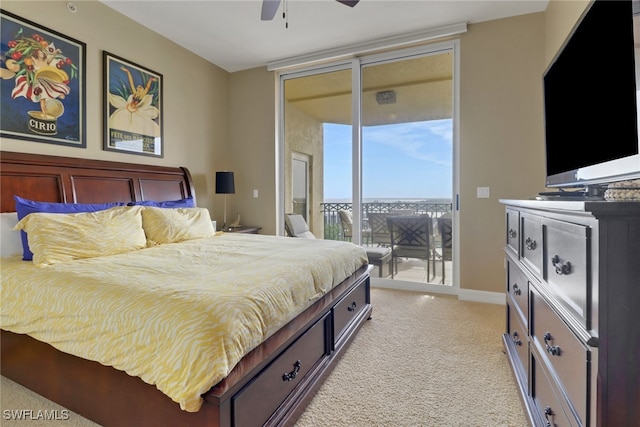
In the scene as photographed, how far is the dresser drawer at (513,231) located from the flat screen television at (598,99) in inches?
11.3

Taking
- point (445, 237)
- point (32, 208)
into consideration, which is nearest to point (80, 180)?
point (32, 208)

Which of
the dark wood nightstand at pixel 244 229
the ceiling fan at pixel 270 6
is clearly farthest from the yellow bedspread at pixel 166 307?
the dark wood nightstand at pixel 244 229

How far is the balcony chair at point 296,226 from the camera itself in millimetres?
4316

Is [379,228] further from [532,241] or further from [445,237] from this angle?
[532,241]

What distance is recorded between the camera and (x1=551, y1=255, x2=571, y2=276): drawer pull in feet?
3.10

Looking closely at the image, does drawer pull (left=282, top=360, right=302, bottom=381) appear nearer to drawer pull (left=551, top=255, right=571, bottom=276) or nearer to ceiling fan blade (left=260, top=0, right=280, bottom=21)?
drawer pull (left=551, top=255, right=571, bottom=276)

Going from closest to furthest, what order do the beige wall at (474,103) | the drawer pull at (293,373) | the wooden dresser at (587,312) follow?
the wooden dresser at (587,312)
the drawer pull at (293,373)
the beige wall at (474,103)

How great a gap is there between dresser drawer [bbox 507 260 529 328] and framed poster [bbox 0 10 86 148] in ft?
11.6

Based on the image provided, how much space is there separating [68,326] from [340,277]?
148cm

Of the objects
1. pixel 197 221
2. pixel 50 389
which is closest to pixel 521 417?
pixel 50 389

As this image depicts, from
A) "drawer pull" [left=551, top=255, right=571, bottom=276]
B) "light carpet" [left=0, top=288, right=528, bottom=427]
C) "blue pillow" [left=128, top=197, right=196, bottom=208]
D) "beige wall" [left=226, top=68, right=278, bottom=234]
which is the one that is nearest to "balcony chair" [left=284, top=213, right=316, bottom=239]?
"beige wall" [left=226, top=68, right=278, bottom=234]

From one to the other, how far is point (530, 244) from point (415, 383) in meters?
1.04

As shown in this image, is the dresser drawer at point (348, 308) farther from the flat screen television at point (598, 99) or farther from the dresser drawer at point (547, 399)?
the flat screen television at point (598, 99)

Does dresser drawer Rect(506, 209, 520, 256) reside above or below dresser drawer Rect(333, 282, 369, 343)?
above
